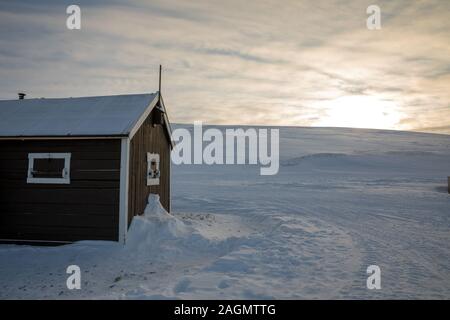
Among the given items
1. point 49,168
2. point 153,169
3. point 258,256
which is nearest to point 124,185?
point 153,169

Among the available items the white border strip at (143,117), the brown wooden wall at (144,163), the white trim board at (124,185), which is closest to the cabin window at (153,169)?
the brown wooden wall at (144,163)

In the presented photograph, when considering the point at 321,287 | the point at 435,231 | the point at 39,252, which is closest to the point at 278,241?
the point at 321,287

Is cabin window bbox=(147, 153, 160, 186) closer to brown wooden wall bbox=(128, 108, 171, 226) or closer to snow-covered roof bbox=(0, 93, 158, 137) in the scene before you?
brown wooden wall bbox=(128, 108, 171, 226)

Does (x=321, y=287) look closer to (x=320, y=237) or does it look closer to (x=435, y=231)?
(x=320, y=237)

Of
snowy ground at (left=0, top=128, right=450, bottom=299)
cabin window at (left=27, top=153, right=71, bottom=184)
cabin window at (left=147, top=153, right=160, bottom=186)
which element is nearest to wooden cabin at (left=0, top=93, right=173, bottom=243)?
cabin window at (left=27, top=153, right=71, bottom=184)

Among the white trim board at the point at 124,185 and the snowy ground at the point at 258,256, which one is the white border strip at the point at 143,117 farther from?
the snowy ground at the point at 258,256

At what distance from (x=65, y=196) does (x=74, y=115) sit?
3.04m

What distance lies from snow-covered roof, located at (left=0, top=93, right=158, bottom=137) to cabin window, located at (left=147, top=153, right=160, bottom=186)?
1898mm

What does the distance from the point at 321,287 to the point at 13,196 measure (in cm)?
1037

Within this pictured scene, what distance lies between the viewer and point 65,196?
36.9ft

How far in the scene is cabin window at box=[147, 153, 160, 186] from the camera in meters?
12.8

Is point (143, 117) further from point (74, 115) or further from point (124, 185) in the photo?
point (74, 115)

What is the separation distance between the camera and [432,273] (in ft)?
24.5

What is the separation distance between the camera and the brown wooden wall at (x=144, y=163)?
1140 cm
